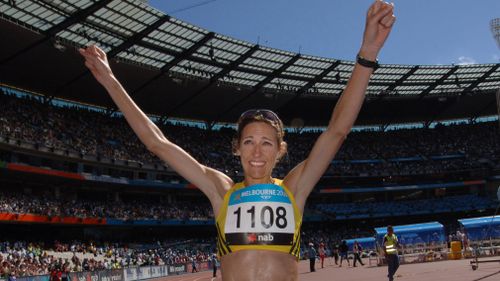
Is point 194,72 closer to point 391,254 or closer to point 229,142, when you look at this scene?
point 229,142

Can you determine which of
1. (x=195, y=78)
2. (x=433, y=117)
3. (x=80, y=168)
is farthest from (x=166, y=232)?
(x=433, y=117)

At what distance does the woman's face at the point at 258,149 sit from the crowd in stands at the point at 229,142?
3443cm

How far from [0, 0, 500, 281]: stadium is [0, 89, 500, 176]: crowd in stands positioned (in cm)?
20

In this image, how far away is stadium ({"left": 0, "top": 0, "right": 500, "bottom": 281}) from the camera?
31.5 metres

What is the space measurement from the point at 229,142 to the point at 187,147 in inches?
312

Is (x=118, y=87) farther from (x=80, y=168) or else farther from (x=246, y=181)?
(x=80, y=168)

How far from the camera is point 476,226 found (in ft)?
101

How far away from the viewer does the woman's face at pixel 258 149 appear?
281 centimetres

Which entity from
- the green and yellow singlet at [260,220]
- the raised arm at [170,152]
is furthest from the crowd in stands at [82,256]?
the green and yellow singlet at [260,220]

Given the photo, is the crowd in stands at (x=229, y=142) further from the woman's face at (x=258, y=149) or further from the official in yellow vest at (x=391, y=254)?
the woman's face at (x=258, y=149)

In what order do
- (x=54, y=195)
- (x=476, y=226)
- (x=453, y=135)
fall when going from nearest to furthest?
(x=476, y=226)
(x=54, y=195)
(x=453, y=135)

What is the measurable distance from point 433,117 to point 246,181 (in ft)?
225

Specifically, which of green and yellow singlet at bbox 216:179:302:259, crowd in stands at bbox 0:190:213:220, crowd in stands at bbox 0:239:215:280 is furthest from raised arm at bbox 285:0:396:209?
crowd in stands at bbox 0:190:213:220

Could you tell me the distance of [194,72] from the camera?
44.8 m
